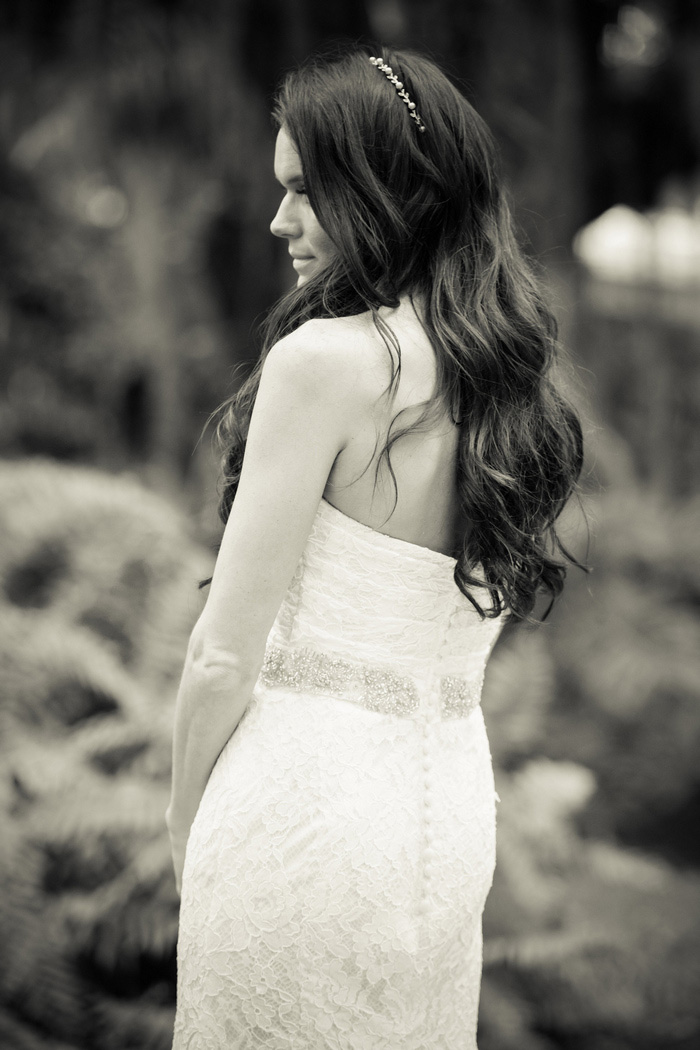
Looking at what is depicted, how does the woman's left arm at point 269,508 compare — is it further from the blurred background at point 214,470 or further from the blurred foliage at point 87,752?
the blurred foliage at point 87,752

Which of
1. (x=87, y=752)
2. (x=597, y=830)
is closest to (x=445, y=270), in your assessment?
(x=87, y=752)

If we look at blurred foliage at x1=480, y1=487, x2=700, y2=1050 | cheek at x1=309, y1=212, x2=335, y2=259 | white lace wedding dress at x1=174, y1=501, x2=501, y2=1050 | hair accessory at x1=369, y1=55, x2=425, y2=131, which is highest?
hair accessory at x1=369, y1=55, x2=425, y2=131

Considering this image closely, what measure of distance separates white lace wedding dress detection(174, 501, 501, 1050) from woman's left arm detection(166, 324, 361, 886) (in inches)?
3.4

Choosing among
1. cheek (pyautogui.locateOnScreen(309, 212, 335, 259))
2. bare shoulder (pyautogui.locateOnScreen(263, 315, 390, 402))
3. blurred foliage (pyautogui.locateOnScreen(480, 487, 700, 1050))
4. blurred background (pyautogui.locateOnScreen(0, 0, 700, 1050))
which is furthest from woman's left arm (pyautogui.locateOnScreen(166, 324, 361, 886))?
blurred foliage (pyautogui.locateOnScreen(480, 487, 700, 1050))

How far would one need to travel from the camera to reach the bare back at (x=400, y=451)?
129cm

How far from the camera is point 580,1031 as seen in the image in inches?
118

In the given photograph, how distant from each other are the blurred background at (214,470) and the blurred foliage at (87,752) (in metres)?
0.01

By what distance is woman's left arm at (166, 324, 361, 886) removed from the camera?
4.14 ft

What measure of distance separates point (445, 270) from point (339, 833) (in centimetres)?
85

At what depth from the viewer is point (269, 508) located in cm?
129

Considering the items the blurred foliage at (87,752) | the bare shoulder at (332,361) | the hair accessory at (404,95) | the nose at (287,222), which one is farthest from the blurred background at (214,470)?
the hair accessory at (404,95)

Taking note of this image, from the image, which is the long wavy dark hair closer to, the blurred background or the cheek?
the cheek

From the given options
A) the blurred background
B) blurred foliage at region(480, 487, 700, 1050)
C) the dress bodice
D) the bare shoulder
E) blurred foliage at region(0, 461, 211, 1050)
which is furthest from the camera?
blurred foliage at region(480, 487, 700, 1050)

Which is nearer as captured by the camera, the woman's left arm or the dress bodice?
the woman's left arm
